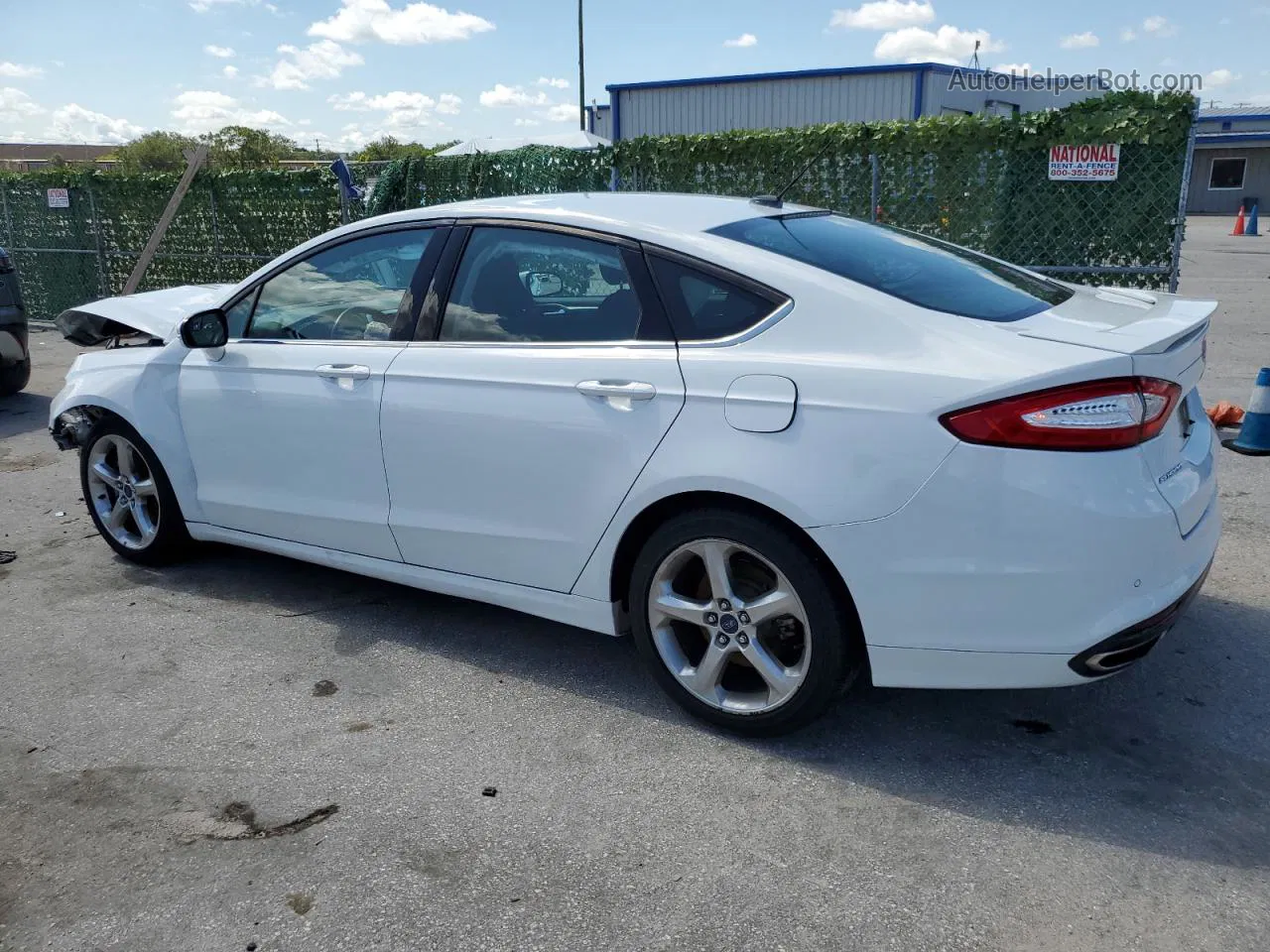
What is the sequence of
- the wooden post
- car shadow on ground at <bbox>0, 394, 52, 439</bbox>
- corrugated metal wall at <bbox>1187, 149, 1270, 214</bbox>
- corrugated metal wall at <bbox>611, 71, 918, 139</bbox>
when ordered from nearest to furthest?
car shadow on ground at <bbox>0, 394, 52, 439</bbox>
the wooden post
corrugated metal wall at <bbox>611, 71, 918, 139</bbox>
corrugated metal wall at <bbox>1187, 149, 1270, 214</bbox>

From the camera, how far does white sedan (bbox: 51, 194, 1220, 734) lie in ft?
8.93

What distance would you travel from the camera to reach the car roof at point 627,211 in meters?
3.44

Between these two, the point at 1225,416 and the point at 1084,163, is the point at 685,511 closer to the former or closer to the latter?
the point at 1225,416

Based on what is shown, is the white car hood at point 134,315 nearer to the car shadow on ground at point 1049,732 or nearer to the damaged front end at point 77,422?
the damaged front end at point 77,422

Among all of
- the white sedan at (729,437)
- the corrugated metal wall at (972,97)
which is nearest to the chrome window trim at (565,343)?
the white sedan at (729,437)

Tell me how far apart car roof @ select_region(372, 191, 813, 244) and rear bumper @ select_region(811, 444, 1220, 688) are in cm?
116

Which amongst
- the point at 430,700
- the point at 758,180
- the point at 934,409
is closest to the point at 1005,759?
the point at 934,409

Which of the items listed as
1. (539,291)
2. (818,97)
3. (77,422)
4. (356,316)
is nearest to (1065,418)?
(539,291)

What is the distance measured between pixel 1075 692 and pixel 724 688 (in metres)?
1.20

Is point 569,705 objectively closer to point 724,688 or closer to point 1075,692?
point 724,688

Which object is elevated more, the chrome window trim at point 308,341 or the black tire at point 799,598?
the chrome window trim at point 308,341

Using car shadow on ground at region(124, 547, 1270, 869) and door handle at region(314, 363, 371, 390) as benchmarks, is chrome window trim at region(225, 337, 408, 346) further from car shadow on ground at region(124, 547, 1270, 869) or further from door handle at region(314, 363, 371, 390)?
car shadow on ground at region(124, 547, 1270, 869)

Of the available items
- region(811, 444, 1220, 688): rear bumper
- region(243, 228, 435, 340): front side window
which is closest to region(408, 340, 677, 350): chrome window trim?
region(243, 228, 435, 340): front side window

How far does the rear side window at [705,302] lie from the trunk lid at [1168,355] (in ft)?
2.44
